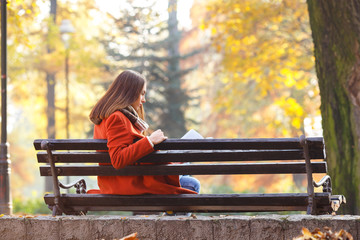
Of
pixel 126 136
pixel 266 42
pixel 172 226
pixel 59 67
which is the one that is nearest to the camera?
pixel 172 226

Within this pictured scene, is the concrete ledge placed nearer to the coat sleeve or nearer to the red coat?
the red coat

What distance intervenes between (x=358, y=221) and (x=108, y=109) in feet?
6.50

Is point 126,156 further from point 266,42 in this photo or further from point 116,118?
point 266,42

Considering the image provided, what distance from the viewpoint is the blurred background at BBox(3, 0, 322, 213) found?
62.8 ft

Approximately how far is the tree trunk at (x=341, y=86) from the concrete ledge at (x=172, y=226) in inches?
117

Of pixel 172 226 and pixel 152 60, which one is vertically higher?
pixel 152 60

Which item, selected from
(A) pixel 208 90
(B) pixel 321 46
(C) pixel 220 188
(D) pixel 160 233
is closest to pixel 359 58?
(B) pixel 321 46

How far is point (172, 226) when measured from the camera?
14.0 ft

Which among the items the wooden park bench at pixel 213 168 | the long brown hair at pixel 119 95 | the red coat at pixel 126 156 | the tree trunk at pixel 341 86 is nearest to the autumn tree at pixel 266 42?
the tree trunk at pixel 341 86

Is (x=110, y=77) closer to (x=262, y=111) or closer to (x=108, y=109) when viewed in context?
(x=262, y=111)

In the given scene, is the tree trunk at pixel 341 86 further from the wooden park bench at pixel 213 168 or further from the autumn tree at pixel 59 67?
the autumn tree at pixel 59 67

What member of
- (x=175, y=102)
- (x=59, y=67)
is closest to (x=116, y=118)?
(x=59, y=67)

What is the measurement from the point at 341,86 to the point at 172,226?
3664 millimetres

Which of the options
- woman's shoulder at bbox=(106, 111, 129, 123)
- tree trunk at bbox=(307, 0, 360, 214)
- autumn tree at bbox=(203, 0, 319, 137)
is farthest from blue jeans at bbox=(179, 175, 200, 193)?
autumn tree at bbox=(203, 0, 319, 137)
